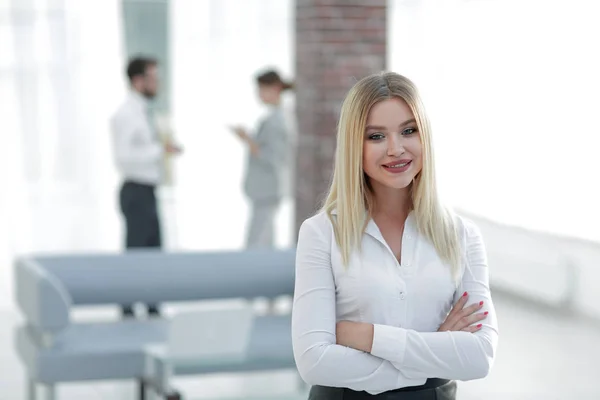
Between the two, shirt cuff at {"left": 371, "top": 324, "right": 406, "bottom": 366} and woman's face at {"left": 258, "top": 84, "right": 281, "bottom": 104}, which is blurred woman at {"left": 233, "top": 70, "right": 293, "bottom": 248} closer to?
woman's face at {"left": 258, "top": 84, "right": 281, "bottom": 104}

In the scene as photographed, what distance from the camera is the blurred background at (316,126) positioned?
256 inches

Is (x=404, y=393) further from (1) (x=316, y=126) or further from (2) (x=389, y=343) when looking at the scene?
(1) (x=316, y=126)

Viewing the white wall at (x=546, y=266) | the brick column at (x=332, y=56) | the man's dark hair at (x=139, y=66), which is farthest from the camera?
the white wall at (x=546, y=266)

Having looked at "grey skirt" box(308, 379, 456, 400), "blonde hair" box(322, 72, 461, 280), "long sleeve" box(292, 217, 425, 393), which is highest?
"blonde hair" box(322, 72, 461, 280)

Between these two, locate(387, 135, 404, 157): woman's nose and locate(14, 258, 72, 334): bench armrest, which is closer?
locate(387, 135, 404, 157): woman's nose

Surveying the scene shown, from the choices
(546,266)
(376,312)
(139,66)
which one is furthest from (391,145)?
(546,266)

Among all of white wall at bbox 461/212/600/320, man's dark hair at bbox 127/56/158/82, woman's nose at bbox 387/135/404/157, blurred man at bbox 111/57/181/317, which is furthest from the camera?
white wall at bbox 461/212/600/320

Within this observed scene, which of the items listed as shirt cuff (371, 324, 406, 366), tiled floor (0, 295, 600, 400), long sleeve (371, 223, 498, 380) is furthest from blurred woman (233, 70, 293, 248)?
shirt cuff (371, 324, 406, 366)

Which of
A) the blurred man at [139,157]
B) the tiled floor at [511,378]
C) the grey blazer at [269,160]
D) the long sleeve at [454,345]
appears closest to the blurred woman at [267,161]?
the grey blazer at [269,160]

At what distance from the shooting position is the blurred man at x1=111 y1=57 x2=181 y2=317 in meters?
6.57

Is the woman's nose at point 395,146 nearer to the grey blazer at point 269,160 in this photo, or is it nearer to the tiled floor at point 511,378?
the tiled floor at point 511,378

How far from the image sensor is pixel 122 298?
5172mm

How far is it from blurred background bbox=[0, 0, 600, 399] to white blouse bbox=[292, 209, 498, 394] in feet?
10.8

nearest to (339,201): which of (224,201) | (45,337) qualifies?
(45,337)
